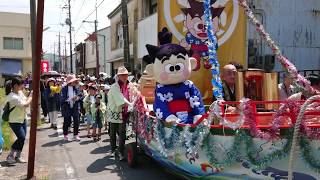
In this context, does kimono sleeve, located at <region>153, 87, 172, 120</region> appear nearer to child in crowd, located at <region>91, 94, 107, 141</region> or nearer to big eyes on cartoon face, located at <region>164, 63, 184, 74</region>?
big eyes on cartoon face, located at <region>164, 63, 184, 74</region>

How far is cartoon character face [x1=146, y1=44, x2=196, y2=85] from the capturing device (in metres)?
5.75

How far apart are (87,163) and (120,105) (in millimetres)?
1298

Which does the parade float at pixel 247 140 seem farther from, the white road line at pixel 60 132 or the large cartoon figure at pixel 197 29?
the white road line at pixel 60 132

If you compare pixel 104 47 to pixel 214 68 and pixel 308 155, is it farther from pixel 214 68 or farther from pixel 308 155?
pixel 308 155

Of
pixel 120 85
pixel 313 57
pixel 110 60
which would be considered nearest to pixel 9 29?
pixel 110 60

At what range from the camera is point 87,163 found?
25.3 ft

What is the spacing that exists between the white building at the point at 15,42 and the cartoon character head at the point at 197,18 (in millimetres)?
40149

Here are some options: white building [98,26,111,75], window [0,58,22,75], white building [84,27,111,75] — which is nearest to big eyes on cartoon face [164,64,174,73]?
white building [84,27,111,75]

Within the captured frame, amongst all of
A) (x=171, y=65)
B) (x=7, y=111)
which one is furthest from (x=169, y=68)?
(x=7, y=111)

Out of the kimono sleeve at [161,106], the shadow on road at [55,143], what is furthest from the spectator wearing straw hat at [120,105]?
the shadow on road at [55,143]

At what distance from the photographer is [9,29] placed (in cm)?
4494

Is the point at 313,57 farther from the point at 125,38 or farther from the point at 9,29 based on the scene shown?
the point at 9,29

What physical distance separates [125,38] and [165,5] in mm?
6994

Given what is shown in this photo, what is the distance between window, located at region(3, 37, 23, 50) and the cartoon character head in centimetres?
4105
